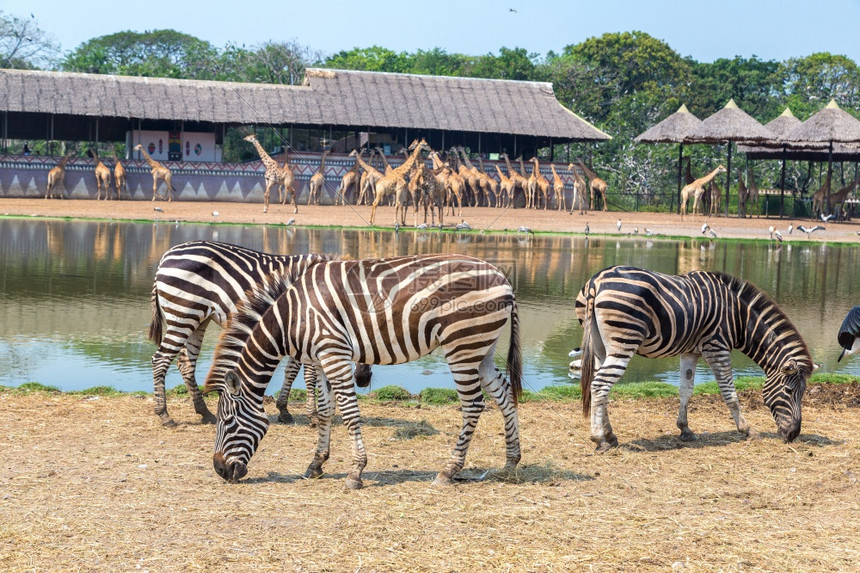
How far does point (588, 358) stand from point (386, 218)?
95.2 ft

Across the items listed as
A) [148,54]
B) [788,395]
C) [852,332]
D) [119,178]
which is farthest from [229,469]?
[148,54]

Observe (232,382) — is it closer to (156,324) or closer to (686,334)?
(156,324)

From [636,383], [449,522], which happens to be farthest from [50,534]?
[636,383]

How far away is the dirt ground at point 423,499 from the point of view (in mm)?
5469

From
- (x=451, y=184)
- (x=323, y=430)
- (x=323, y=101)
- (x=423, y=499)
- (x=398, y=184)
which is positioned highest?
(x=323, y=101)

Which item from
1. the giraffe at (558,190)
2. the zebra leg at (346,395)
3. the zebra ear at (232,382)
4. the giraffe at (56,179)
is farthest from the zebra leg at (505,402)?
the giraffe at (558,190)

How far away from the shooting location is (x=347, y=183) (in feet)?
141

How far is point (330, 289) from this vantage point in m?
7.25

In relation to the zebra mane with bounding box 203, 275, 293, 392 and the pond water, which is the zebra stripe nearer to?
the zebra mane with bounding box 203, 275, 293, 392

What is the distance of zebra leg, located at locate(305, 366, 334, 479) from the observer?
23.6 feet

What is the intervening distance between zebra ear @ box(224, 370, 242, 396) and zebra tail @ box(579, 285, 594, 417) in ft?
9.85

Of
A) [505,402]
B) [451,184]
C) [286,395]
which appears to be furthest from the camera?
[451,184]

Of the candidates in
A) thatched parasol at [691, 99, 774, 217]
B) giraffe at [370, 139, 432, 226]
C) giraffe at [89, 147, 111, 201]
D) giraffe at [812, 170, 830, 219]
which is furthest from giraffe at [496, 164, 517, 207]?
giraffe at [89, 147, 111, 201]

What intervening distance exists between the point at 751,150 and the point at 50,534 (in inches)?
1864
